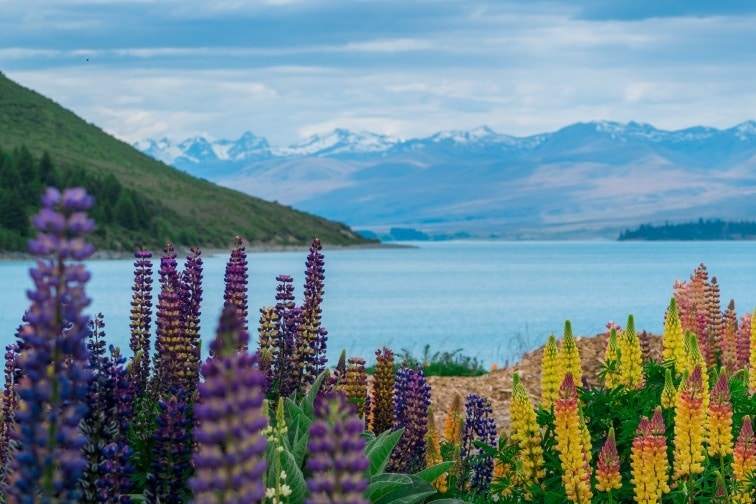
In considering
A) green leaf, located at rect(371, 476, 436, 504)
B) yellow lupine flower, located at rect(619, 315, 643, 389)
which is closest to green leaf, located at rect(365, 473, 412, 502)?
green leaf, located at rect(371, 476, 436, 504)

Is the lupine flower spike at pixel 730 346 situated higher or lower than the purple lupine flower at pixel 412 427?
higher

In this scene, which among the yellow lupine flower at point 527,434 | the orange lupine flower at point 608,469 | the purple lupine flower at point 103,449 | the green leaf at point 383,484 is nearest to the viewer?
the purple lupine flower at point 103,449

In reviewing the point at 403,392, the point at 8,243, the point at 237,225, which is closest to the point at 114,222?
the point at 8,243

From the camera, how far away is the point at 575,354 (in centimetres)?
818

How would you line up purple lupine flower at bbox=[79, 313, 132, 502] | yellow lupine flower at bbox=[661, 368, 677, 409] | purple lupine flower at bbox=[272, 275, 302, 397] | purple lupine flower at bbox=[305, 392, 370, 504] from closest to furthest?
purple lupine flower at bbox=[305, 392, 370, 504] → purple lupine flower at bbox=[79, 313, 132, 502] → yellow lupine flower at bbox=[661, 368, 677, 409] → purple lupine flower at bbox=[272, 275, 302, 397]

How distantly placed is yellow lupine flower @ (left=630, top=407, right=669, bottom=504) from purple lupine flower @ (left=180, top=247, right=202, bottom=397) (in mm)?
3183

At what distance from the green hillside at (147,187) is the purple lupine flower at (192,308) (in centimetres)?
12614

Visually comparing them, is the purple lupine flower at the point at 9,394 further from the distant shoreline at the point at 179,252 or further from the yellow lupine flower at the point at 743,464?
the distant shoreline at the point at 179,252

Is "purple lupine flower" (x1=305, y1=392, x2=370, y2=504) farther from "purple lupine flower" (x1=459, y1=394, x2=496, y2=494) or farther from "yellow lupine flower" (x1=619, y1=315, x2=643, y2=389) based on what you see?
"purple lupine flower" (x1=459, y1=394, x2=496, y2=494)

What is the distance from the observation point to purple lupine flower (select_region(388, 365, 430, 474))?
28.5ft

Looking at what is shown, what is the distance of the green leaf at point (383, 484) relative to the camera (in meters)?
6.54

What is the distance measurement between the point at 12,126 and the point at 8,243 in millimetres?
68031

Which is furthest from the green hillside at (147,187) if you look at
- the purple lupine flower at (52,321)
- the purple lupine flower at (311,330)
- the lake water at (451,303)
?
the purple lupine flower at (52,321)

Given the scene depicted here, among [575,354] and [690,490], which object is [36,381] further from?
[575,354]
